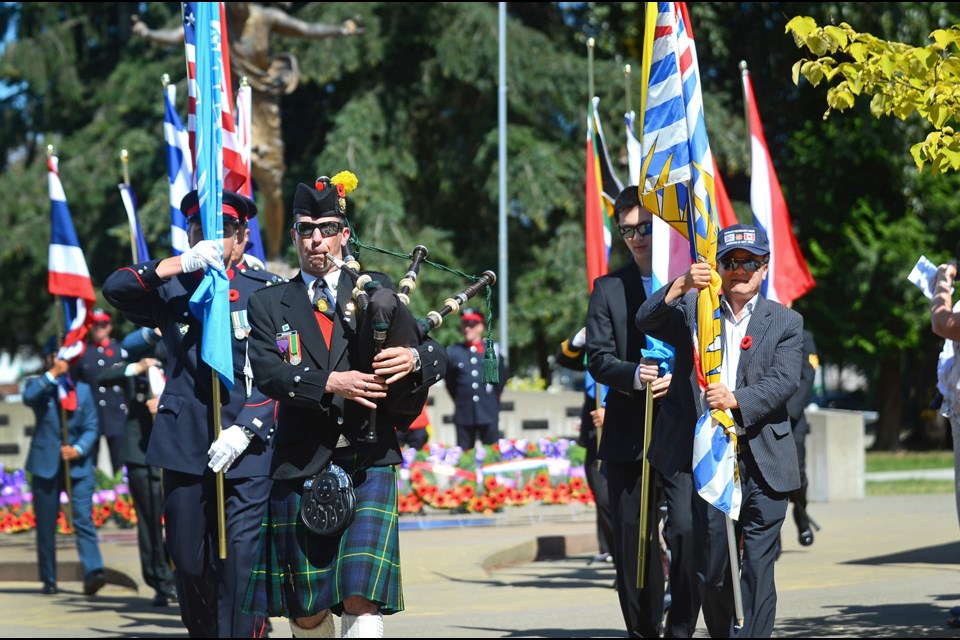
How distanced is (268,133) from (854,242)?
11823mm

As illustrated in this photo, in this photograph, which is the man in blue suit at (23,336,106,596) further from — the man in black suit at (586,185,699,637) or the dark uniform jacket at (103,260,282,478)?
the man in black suit at (586,185,699,637)

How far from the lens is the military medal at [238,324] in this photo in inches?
286

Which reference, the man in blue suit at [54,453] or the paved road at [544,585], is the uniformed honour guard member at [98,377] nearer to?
the man in blue suit at [54,453]

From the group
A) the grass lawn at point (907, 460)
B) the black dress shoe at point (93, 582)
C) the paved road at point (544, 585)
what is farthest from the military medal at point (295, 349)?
the grass lawn at point (907, 460)

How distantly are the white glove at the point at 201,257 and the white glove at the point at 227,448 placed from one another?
0.73 metres

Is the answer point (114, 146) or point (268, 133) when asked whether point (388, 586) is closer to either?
point (268, 133)

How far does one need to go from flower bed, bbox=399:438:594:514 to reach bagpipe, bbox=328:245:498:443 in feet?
30.5

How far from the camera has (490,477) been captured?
15688 mm

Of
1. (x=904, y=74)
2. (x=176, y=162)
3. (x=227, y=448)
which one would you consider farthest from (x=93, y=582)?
(x=904, y=74)

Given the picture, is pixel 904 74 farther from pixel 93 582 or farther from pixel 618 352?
pixel 93 582

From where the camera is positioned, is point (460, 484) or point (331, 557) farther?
point (460, 484)

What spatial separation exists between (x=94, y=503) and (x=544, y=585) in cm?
565

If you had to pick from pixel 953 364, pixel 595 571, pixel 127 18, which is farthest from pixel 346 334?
pixel 127 18

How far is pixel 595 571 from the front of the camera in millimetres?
12094
